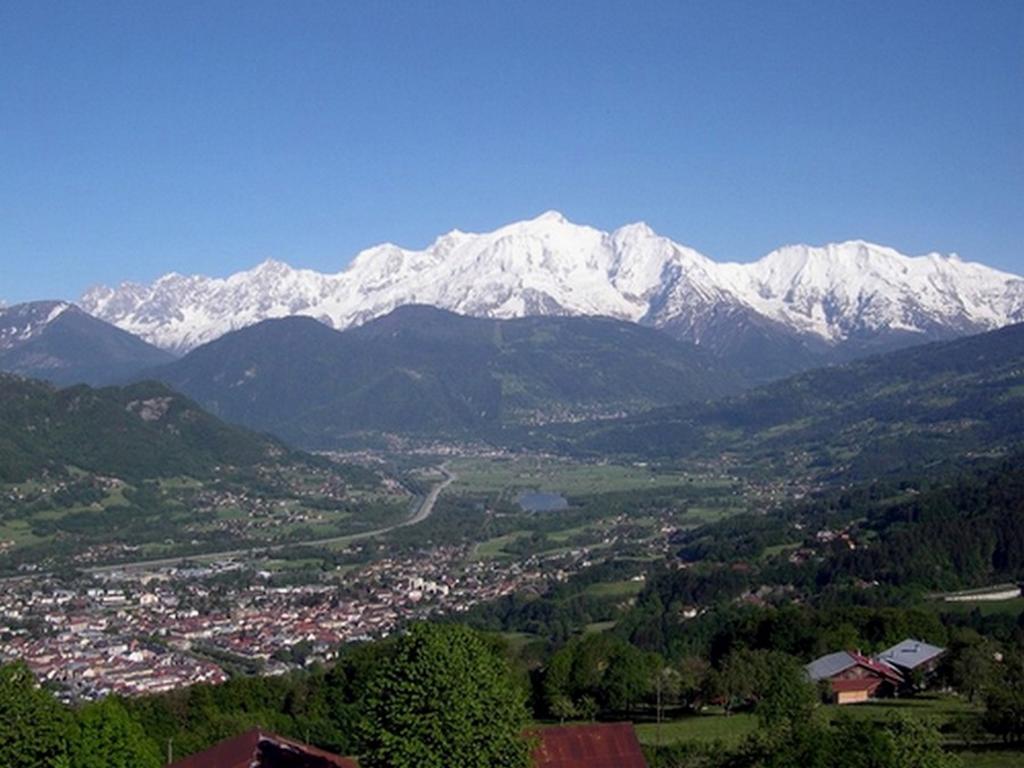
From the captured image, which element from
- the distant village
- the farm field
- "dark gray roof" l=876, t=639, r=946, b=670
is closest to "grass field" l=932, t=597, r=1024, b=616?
"dark gray roof" l=876, t=639, r=946, b=670

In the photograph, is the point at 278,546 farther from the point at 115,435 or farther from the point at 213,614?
the point at 115,435

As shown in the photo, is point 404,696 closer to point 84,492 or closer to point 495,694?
point 495,694

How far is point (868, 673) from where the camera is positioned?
47.4 metres

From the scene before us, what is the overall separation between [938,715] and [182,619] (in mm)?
57376

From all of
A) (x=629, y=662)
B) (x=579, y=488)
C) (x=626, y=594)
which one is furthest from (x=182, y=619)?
(x=579, y=488)

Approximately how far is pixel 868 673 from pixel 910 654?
3.88 meters

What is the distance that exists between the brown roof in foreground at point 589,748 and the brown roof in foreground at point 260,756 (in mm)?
5059

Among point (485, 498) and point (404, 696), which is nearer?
point (404, 696)

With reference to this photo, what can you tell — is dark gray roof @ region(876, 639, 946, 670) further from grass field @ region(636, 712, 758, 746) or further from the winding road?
the winding road

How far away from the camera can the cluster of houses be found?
46.2 m

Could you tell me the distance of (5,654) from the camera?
72688 millimetres

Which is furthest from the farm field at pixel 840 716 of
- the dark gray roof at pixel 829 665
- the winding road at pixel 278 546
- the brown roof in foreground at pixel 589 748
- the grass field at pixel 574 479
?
the grass field at pixel 574 479

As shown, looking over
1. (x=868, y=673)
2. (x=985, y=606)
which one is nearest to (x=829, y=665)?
(x=868, y=673)

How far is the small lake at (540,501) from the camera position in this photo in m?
146
